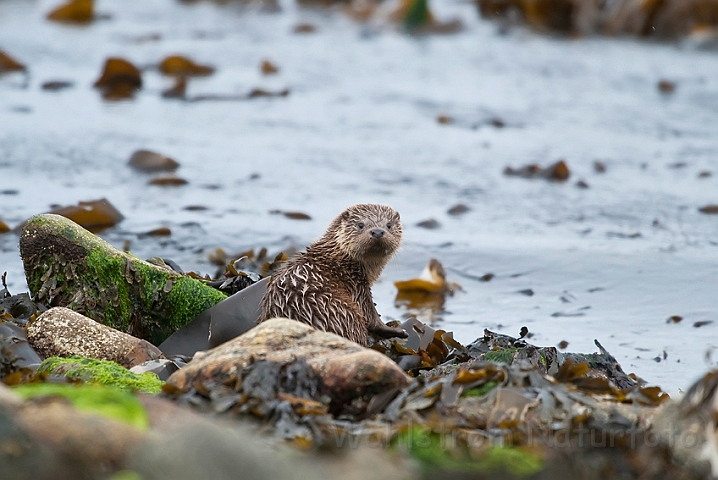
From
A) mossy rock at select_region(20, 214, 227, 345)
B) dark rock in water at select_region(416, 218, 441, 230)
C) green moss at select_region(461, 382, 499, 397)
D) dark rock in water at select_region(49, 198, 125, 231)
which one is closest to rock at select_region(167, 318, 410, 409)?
green moss at select_region(461, 382, 499, 397)

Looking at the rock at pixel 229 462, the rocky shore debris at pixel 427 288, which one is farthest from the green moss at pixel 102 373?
the rocky shore debris at pixel 427 288

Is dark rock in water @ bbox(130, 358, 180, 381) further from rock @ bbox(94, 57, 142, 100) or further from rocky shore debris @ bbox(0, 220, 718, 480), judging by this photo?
rock @ bbox(94, 57, 142, 100)

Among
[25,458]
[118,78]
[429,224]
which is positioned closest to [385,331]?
[25,458]

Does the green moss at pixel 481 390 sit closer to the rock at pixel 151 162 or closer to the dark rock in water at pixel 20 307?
the dark rock in water at pixel 20 307

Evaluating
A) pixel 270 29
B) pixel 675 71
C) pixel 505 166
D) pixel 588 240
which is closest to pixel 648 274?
pixel 588 240

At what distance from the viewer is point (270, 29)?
17.5 metres

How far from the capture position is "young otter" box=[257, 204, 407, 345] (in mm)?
4828

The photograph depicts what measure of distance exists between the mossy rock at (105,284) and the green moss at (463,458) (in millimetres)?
2536

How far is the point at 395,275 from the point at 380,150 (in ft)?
11.0

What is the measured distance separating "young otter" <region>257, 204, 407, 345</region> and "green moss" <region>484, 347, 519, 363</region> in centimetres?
51

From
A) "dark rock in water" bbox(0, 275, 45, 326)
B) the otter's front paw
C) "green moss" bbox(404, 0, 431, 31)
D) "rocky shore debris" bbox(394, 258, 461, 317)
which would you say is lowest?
"rocky shore debris" bbox(394, 258, 461, 317)

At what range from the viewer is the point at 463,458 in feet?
8.27

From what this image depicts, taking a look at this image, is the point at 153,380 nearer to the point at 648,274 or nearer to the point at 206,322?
the point at 206,322

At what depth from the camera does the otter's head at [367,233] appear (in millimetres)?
5262
